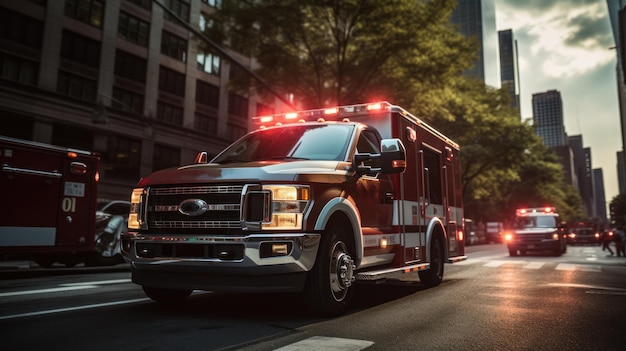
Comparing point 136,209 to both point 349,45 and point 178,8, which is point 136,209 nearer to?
point 349,45

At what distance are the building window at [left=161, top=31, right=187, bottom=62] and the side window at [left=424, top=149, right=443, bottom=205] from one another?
2811cm

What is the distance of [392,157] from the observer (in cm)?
576

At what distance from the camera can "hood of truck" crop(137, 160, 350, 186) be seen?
4914 millimetres

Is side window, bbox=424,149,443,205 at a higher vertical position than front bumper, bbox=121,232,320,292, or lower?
higher

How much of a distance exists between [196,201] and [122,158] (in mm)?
26521

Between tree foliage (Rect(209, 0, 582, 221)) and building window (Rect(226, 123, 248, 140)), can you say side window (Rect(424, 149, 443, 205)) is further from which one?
building window (Rect(226, 123, 248, 140))

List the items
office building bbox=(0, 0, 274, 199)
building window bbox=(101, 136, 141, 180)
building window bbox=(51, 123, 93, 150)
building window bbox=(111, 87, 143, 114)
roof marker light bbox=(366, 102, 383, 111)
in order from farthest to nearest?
building window bbox=(111, 87, 143, 114), building window bbox=(101, 136, 141, 180), building window bbox=(51, 123, 93, 150), office building bbox=(0, 0, 274, 199), roof marker light bbox=(366, 102, 383, 111)

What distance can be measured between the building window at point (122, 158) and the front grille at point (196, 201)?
24946 millimetres

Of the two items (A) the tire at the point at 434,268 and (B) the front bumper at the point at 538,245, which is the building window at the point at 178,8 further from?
(A) the tire at the point at 434,268

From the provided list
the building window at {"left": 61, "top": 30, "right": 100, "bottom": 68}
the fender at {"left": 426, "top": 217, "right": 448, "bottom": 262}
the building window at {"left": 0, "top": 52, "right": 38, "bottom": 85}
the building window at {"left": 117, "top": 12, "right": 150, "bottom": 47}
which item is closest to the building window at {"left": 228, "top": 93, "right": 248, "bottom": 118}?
the building window at {"left": 117, "top": 12, "right": 150, "bottom": 47}

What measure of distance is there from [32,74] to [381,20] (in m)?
18.4

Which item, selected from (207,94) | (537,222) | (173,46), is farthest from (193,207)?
(207,94)

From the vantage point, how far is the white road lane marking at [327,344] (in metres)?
3.83

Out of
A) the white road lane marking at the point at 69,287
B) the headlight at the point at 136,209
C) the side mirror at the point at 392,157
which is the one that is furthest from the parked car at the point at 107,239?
the side mirror at the point at 392,157
